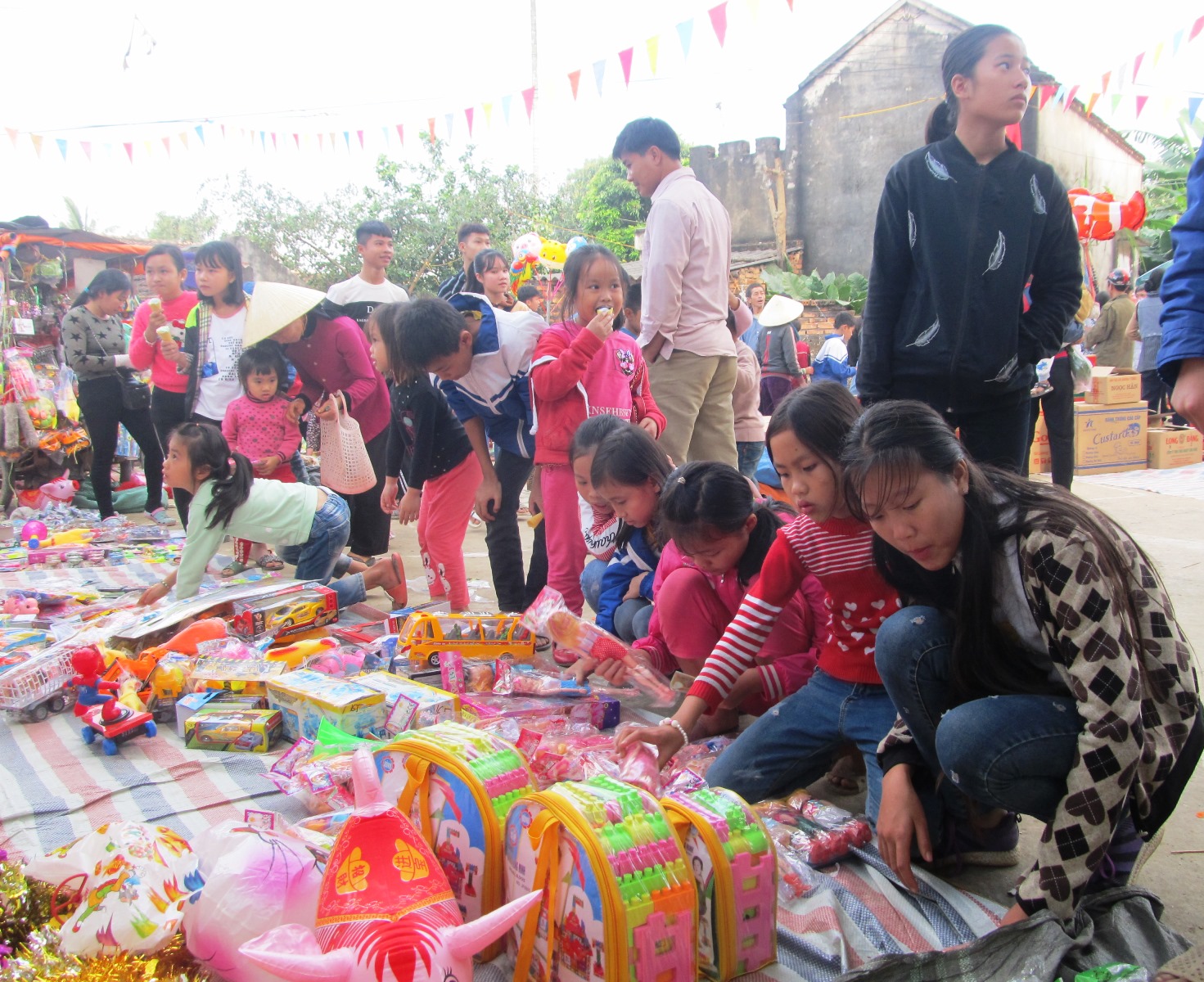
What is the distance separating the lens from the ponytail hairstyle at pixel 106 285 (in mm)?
6215

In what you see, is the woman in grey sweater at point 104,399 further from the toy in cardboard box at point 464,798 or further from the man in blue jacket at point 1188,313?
the man in blue jacket at point 1188,313

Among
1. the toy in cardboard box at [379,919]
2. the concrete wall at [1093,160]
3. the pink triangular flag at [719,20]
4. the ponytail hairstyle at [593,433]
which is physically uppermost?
the concrete wall at [1093,160]

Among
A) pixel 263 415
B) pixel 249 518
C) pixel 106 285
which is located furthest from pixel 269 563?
pixel 106 285

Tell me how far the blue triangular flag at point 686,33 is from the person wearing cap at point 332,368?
306 centimetres

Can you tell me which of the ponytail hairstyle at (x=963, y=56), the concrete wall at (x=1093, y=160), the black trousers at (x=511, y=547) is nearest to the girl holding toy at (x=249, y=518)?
the black trousers at (x=511, y=547)

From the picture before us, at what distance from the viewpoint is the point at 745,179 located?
684 inches

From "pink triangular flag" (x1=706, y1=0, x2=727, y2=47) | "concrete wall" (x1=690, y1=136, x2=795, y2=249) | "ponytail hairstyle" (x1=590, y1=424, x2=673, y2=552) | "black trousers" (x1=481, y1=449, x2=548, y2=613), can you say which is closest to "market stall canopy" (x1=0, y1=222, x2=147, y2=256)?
"pink triangular flag" (x1=706, y1=0, x2=727, y2=47)

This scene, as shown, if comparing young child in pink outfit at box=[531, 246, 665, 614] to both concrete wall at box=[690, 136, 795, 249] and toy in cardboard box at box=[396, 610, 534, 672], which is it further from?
concrete wall at box=[690, 136, 795, 249]

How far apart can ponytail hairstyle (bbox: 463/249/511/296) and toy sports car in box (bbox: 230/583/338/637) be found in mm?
1957

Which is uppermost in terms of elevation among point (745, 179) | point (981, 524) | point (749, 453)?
point (745, 179)

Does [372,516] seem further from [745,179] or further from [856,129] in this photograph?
[745,179]

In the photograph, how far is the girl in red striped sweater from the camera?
189 cm

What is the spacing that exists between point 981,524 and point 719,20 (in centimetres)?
509

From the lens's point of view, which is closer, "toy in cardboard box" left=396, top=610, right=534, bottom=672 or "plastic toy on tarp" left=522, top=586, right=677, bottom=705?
"plastic toy on tarp" left=522, top=586, right=677, bottom=705
